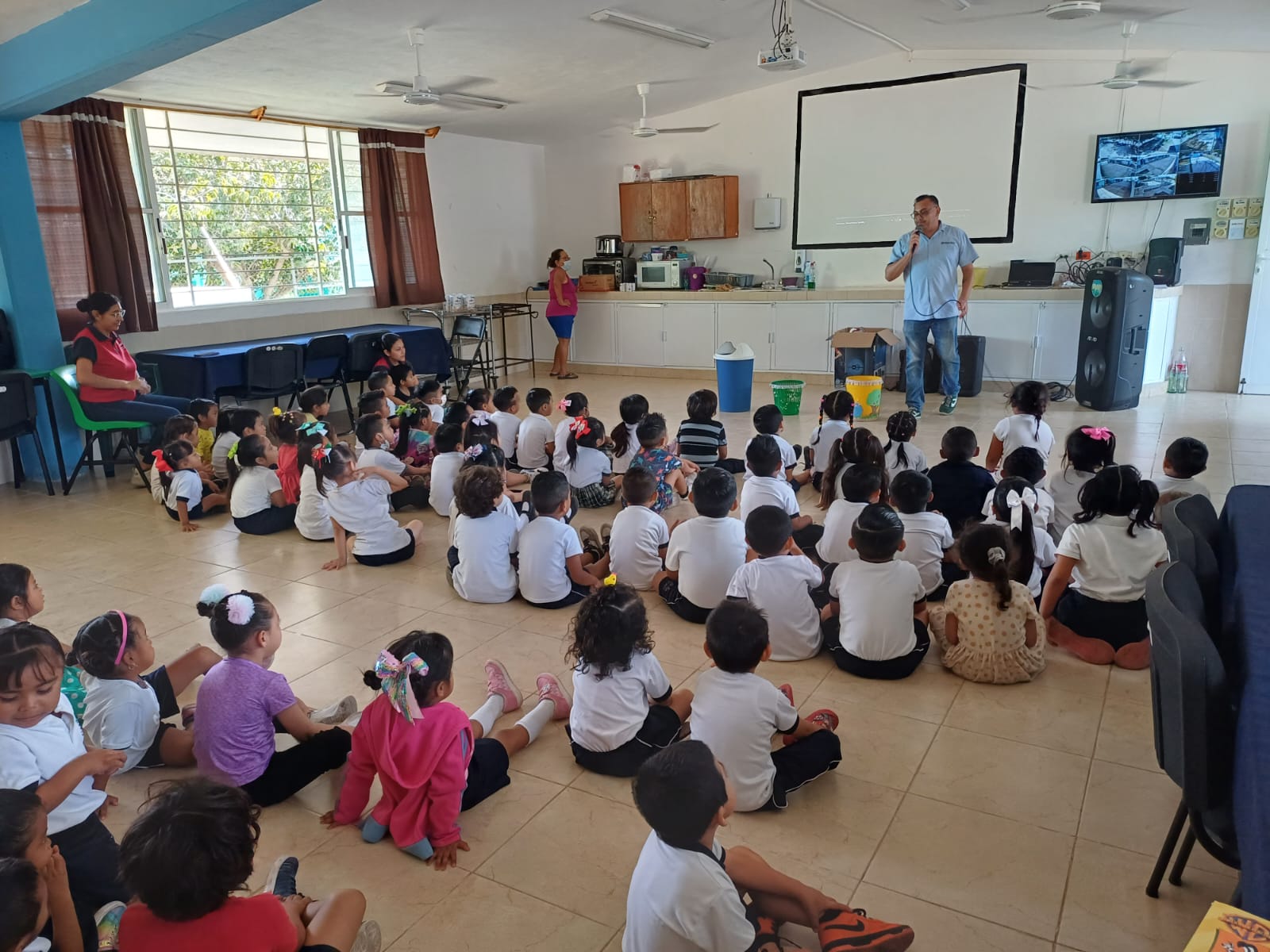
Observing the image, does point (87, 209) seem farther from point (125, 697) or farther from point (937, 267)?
point (937, 267)

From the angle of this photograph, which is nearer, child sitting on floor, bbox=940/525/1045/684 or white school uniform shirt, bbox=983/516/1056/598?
child sitting on floor, bbox=940/525/1045/684

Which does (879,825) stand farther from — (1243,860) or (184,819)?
(184,819)

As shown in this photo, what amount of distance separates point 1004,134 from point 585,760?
7.64 meters

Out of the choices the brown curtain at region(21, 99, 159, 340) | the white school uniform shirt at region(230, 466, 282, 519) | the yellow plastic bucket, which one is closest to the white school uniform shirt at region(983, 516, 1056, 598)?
the yellow plastic bucket

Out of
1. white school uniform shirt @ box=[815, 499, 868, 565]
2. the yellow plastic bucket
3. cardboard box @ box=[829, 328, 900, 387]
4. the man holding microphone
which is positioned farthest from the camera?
cardboard box @ box=[829, 328, 900, 387]

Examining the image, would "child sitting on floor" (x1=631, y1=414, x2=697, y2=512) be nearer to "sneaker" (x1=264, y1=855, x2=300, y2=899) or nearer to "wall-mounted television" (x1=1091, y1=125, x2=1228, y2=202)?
"sneaker" (x1=264, y1=855, x2=300, y2=899)

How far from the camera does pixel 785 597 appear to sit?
2848 millimetres

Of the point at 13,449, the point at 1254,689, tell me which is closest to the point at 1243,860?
the point at 1254,689

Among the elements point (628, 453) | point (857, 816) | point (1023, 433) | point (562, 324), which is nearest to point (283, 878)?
point (857, 816)

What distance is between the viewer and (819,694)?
275 centimetres

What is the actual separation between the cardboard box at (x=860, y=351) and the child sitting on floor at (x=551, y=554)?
4.75 meters

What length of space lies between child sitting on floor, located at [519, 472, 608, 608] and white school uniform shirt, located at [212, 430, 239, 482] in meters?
2.47

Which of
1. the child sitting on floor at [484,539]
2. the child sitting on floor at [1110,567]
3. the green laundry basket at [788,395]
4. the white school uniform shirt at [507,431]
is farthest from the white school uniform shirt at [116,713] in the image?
the green laundry basket at [788,395]

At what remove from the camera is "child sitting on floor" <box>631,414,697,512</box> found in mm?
4254
